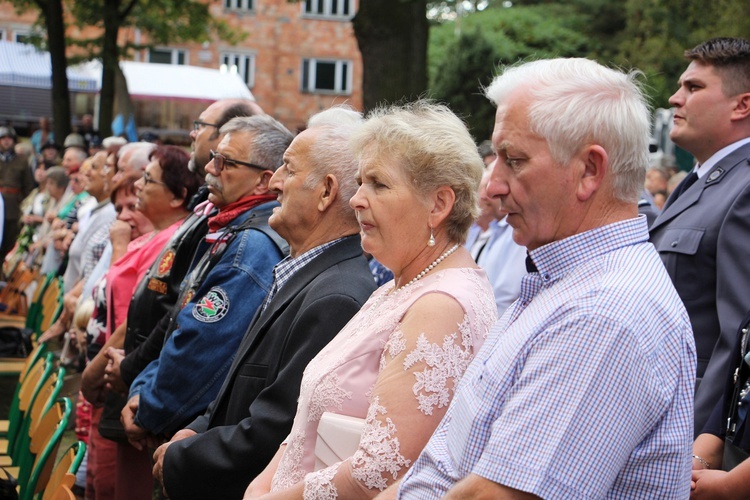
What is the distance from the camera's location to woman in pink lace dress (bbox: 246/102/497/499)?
250 centimetres

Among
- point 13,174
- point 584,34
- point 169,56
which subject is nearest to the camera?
point 13,174

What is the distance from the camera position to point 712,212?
3484mm

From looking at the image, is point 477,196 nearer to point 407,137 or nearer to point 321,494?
point 407,137

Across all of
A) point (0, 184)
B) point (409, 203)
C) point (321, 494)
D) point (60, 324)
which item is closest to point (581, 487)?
point (321, 494)

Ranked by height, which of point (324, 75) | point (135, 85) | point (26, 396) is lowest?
point (324, 75)

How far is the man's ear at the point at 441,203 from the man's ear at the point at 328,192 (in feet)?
2.46

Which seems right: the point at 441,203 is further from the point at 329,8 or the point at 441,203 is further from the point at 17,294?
the point at 329,8

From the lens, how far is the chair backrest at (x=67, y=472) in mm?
3719

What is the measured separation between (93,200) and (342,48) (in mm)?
33289

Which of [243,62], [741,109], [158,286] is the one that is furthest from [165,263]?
[243,62]

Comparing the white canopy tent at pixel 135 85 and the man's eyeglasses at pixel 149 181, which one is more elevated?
the man's eyeglasses at pixel 149 181

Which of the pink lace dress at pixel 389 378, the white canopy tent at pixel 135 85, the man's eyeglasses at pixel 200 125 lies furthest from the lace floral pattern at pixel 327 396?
the white canopy tent at pixel 135 85

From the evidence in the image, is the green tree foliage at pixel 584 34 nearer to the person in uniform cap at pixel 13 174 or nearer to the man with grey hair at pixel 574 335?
the person in uniform cap at pixel 13 174

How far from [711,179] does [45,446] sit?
303 cm
